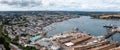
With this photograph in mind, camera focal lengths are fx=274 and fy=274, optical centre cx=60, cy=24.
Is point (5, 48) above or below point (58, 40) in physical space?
above

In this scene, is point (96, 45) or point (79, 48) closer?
point (79, 48)

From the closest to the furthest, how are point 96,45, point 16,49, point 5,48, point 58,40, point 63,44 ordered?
point 5,48 → point 16,49 → point 96,45 → point 63,44 → point 58,40

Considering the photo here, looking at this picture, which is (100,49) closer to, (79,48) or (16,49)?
(79,48)

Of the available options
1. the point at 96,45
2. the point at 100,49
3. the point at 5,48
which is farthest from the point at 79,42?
the point at 5,48

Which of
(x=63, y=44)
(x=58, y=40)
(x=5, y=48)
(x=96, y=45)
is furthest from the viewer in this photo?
(x=58, y=40)

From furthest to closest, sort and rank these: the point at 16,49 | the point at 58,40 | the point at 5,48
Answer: the point at 58,40 → the point at 16,49 → the point at 5,48

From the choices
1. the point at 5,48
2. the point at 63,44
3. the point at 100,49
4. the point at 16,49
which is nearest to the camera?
the point at 5,48

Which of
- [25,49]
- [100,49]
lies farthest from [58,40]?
[25,49]

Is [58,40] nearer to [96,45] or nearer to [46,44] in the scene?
[46,44]

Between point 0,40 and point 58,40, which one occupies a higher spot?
point 0,40
